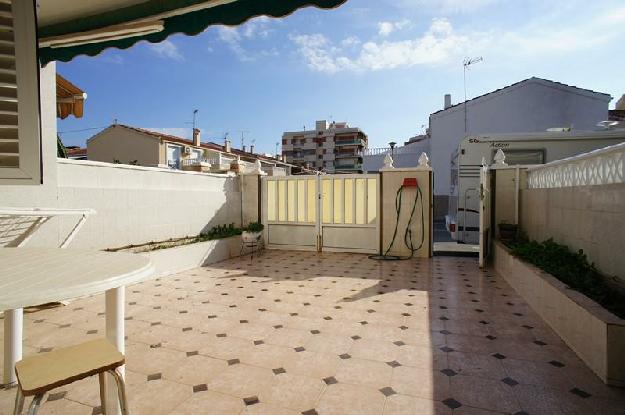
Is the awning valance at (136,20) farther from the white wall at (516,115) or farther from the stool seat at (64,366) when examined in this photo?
the white wall at (516,115)

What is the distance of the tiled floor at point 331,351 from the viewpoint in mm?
2506

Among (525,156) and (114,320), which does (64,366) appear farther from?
(525,156)

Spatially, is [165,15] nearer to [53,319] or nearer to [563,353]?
[53,319]

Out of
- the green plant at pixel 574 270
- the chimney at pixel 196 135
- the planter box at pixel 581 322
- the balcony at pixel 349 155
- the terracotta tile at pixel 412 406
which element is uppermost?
the balcony at pixel 349 155

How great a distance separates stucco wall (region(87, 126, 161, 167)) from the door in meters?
17.8

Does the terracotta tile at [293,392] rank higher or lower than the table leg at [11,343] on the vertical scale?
lower

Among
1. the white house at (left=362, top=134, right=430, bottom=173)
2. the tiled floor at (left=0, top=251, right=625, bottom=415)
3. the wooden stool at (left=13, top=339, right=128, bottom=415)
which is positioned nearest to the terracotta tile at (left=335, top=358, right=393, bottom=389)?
the tiled floor at (left=0, top=251, right=625, bottom=415)

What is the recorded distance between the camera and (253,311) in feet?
14.8

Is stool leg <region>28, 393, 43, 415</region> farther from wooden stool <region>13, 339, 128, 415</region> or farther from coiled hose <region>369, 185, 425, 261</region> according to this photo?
coiled hose <region>369, 185, 425, 261</region>

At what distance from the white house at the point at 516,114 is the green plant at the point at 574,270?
997 centimetres

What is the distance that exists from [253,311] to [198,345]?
1.11 meters

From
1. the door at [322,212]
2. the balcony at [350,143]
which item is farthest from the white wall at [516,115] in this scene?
the balcony at [350,143]

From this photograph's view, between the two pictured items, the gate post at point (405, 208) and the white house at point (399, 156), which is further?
the white house at point (399, 156)

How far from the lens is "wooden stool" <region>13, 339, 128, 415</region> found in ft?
4.39
